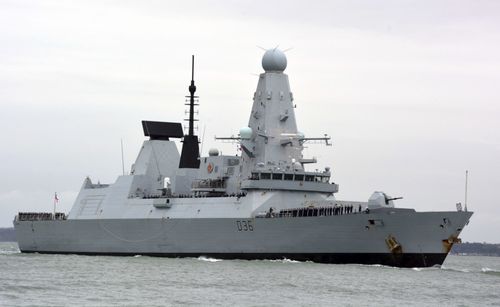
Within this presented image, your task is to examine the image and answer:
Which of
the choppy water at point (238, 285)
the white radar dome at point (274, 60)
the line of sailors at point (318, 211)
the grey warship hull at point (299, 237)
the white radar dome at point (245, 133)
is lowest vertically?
the choppy water at point (238, 285)

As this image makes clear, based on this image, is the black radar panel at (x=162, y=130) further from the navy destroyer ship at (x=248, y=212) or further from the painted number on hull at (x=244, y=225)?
the painted number on hull at (x=244, y=225)

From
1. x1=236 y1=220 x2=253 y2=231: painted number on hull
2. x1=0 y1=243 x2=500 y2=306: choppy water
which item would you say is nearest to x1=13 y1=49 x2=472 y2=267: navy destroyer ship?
x1=236 y1=220 x2=253 y2=231: painted number on hull

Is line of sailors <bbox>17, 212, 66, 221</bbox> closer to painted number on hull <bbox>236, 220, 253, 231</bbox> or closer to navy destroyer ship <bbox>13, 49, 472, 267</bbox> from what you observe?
navy destroyer ship <bbox>13, 49, 472, 267</bbox>

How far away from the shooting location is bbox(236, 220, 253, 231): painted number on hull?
51.1 metres

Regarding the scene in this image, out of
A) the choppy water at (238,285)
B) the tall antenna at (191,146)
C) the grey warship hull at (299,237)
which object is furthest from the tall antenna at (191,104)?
the choppy water at (238,285)

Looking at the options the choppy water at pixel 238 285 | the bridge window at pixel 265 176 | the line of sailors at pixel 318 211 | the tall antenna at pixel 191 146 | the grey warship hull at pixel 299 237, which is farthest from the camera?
the tall antenna at pixel 191 146

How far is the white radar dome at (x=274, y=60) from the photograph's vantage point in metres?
54.8

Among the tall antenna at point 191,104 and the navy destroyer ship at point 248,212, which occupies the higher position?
the tall antenna at point 191,104

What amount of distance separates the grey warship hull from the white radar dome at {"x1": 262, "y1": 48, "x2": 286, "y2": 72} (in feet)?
28.4

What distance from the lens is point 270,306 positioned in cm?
3162

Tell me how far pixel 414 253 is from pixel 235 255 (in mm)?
9784

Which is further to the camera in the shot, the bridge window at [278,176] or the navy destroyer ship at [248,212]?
the bridge window at [278,176]

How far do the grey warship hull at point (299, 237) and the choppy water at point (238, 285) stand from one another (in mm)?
956

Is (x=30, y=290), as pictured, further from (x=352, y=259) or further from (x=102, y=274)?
(x=352, y=259)
